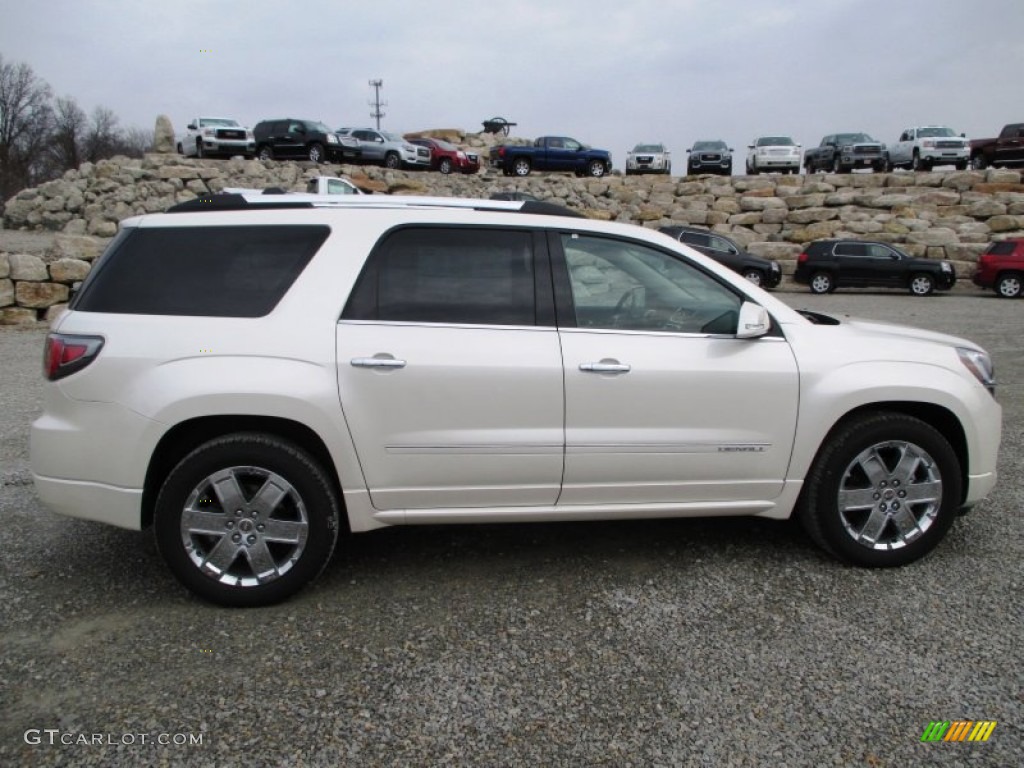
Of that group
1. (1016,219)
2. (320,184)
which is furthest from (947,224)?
(320,184)

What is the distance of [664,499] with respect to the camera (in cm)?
346

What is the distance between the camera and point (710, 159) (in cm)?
3291

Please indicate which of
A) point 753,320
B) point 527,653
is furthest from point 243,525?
point 753,320

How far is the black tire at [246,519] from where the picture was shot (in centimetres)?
310

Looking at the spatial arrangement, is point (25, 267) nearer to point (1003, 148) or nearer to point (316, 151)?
point (316, 151)

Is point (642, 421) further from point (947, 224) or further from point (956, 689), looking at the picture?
point (947, 224)

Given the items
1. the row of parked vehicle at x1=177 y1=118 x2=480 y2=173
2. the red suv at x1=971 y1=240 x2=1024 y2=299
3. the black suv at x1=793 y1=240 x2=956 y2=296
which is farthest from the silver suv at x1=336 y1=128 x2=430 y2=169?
the red suv at x1=971 y1=240 x2=1024 y2=299

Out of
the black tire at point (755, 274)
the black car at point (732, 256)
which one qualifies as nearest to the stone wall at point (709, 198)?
the black car at point (732, 256)

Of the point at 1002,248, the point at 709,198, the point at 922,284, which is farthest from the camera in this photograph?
the point at 709,198

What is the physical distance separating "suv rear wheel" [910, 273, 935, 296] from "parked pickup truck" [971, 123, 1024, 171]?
48.3ft

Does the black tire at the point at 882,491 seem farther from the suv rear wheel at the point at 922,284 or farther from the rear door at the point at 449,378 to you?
the suv rear wheel at the point at 922,284

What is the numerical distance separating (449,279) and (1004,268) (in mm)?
22140

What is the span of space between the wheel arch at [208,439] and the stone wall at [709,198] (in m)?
24.9

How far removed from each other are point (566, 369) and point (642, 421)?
1.41 feet
